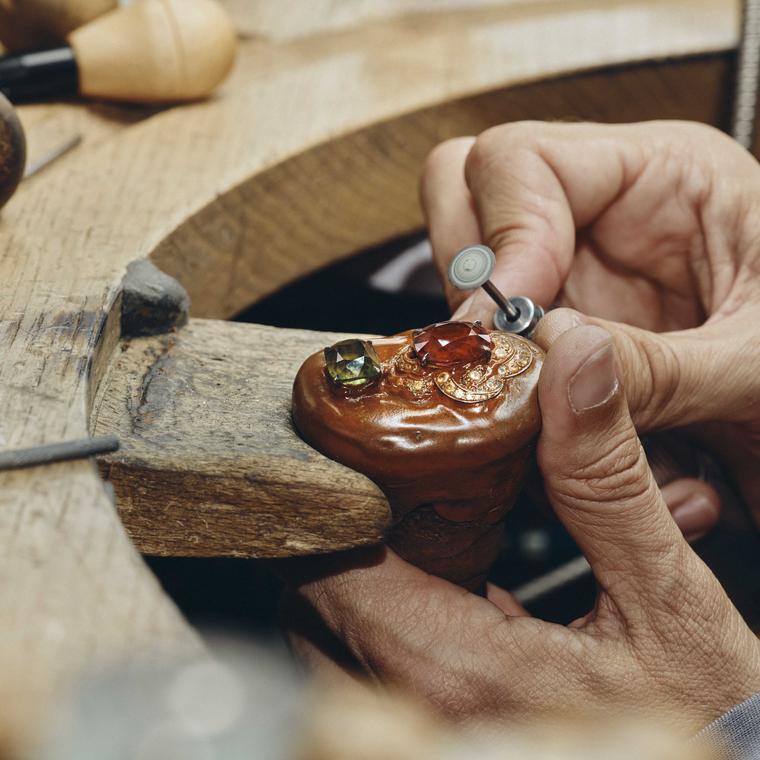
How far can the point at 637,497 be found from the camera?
0.87m

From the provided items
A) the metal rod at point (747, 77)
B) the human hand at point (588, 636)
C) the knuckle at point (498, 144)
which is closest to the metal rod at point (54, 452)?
the human hand at point (588, 636)

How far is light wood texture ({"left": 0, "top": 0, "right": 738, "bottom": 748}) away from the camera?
1.87 ft

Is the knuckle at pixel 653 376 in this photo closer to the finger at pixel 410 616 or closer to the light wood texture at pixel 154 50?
the finger at pixel 410 616

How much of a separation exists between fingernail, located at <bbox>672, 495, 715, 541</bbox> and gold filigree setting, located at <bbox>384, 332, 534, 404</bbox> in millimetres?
673

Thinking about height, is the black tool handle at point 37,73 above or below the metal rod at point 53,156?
above

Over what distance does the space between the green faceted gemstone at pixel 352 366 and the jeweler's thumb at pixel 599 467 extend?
0.15 m

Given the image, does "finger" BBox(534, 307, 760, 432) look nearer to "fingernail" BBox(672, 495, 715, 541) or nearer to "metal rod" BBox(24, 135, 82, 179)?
"fingernail" BBox(672, 495, 715, 541)

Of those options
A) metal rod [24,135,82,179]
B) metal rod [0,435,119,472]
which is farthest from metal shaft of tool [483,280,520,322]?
metal rod [24,135,82,179]

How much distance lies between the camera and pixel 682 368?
98 cm

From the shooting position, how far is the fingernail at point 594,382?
0.76 m

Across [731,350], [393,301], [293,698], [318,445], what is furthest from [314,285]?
[293,698]

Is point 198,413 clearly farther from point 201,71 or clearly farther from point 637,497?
point 201,71

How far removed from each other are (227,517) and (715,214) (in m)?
0.89

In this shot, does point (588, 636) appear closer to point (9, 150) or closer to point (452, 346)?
point (452, 346)
